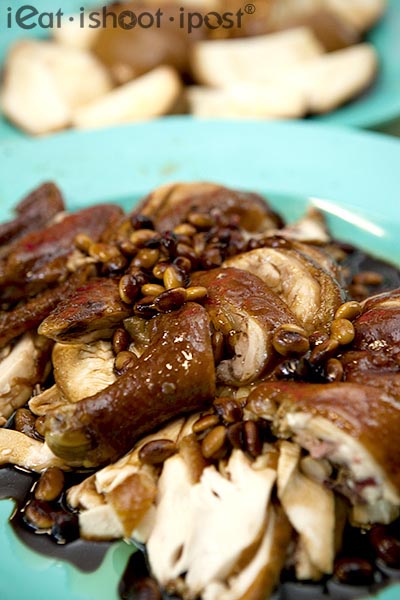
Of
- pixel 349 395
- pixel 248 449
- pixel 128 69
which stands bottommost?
pixel 248 449

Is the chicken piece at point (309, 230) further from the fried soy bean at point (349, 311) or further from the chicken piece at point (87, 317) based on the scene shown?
the chicken piece at point (87, 317)

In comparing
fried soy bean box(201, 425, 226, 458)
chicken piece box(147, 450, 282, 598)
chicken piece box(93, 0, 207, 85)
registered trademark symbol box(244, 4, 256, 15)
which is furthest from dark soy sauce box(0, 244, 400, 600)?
registered trademark symbol box(244, 4, 256, 15)

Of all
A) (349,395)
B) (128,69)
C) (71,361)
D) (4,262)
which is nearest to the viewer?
(349,395)

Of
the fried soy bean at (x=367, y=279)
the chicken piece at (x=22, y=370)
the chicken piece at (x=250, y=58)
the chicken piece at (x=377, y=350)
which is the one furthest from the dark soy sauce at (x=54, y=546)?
the chicken piece at (x=250, y=58)

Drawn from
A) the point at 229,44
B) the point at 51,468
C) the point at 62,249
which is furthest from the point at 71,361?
the point at 229,44

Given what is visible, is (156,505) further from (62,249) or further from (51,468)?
(62,249)

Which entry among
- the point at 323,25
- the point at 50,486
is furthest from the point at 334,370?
the point at 323,25
